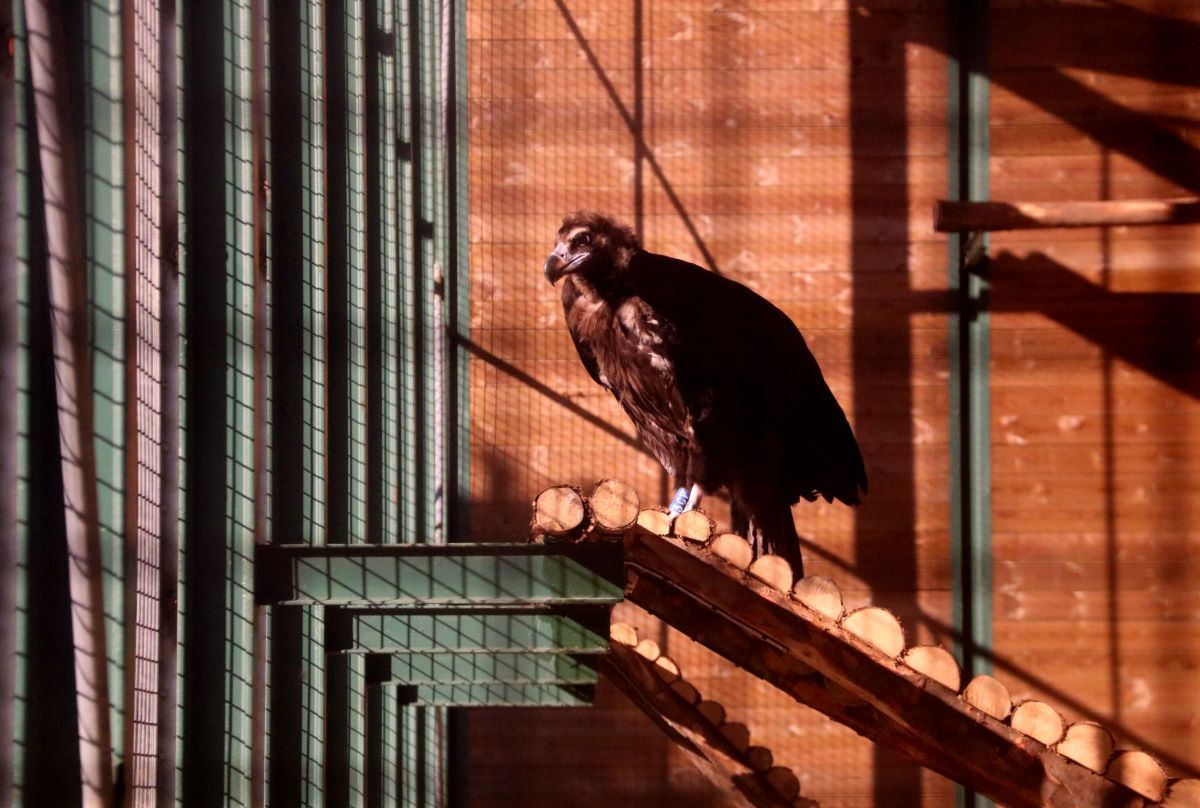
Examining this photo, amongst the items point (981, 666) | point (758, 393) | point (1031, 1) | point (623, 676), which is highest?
point (1031, 1)

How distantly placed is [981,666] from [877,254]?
64.6 inches

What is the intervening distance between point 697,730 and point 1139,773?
1.25 m

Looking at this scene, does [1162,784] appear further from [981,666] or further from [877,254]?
[877,254]

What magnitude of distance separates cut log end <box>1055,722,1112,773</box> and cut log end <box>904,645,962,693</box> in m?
0.25

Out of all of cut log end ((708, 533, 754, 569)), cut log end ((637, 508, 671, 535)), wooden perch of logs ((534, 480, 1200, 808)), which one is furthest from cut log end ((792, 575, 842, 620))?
cut log end ((637, 508, 671, 535))

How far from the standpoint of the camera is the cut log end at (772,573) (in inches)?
68.2

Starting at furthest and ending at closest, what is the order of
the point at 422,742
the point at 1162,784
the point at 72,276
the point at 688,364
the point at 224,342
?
the point at 422,742, the point at 688,364, the point at 1162,784, the point at 224,342, the point at 72,276

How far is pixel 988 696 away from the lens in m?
1.81

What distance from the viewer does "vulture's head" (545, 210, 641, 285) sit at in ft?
9.07

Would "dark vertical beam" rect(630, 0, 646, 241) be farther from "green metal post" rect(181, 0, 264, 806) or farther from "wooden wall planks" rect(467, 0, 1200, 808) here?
"green metal post" rect(181, 0, 264, 806)

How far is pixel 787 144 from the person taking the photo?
3.78 meters

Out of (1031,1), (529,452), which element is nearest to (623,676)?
(529,452)

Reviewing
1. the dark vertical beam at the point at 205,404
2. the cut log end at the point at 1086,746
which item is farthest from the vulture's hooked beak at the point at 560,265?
the cut log end at the point at 1086,746

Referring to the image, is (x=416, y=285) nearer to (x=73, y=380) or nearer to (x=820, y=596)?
(x=820, y=596)
